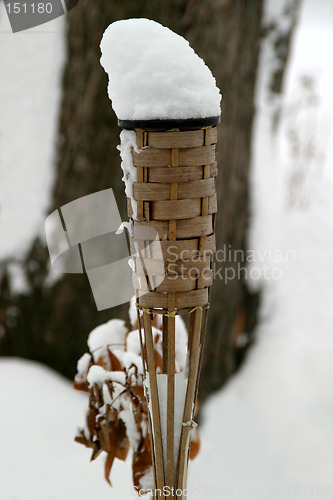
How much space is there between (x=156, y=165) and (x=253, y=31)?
1.29 m

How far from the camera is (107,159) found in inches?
66.8

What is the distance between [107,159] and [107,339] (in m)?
0.80

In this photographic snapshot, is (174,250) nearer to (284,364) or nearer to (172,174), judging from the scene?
(172,174)

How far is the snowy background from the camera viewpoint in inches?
55.2

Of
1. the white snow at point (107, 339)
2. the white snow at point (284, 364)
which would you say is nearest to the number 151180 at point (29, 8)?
the white snow at point (284, 364)

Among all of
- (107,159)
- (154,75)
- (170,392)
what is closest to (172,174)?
(154,75)

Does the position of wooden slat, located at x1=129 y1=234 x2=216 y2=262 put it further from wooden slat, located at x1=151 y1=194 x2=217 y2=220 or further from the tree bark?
the tree bark

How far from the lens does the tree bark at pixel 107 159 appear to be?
1.63 meters

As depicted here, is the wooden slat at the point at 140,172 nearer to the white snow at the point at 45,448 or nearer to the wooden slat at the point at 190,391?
the wooden slat at the point at 190,391

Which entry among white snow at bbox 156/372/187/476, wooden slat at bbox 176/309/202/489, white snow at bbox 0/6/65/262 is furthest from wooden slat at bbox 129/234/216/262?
white snow at bbox 0/6/65/262

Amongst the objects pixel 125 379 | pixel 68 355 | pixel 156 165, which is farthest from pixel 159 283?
pixel 68 355

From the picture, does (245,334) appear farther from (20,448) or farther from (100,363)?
(100,363)

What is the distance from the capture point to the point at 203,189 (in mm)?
741

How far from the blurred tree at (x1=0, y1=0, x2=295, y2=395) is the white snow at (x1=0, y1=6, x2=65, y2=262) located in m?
0.05
